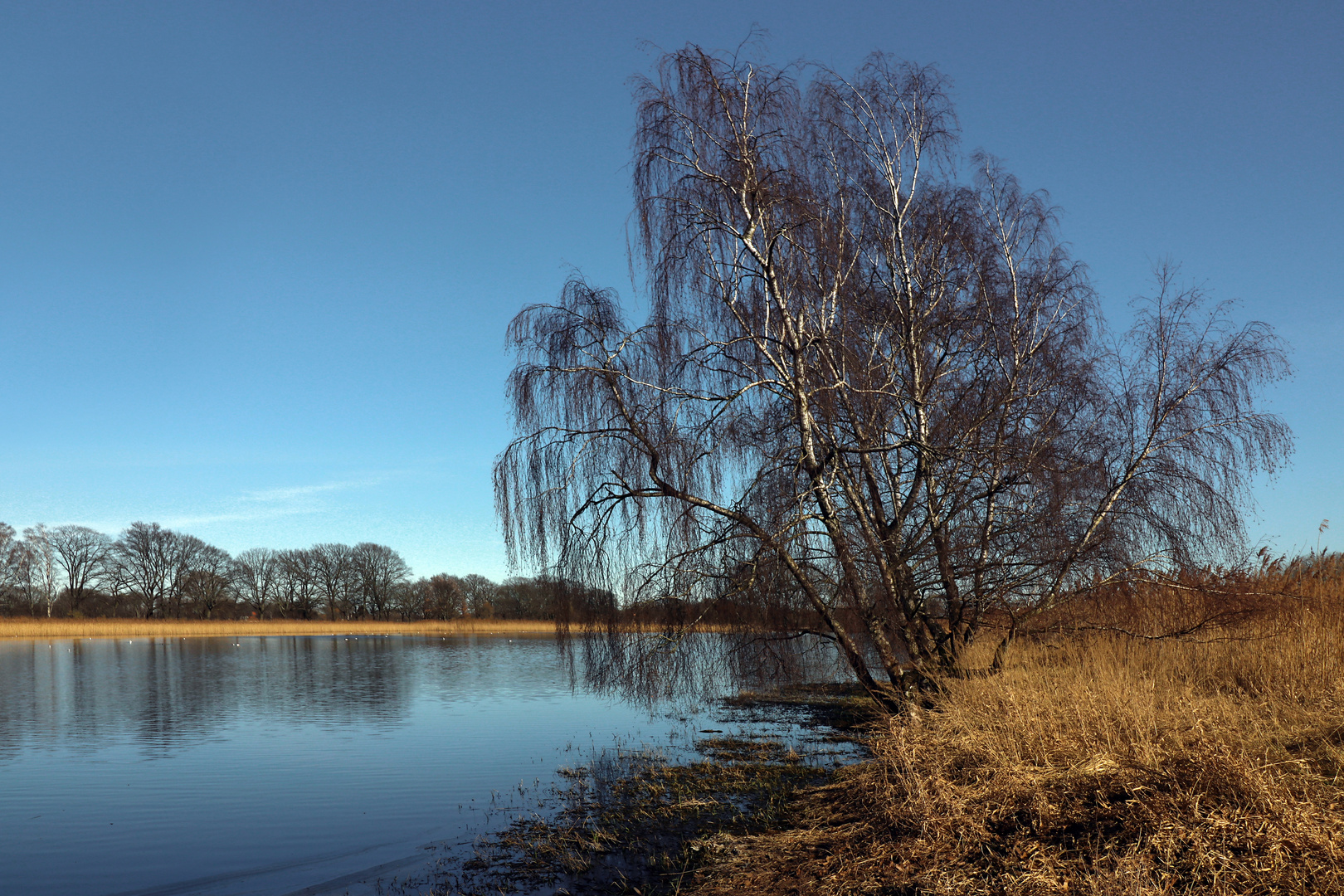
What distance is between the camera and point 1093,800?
5.36m

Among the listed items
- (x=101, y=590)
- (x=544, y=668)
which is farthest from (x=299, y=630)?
(x=544, y=668)

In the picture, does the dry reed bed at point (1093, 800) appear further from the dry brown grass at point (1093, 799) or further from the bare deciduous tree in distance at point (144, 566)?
the bare deciduous tree in distance at point (144, 566)

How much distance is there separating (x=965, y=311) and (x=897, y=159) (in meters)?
2.41

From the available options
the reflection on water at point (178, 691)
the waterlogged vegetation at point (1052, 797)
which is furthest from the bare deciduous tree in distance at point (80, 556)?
the waterlogged vegetation at point (1052, 797)

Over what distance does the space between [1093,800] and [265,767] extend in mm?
12687

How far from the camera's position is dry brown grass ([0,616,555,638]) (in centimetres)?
4844

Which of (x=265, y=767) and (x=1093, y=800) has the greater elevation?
(x=1093, y=800)

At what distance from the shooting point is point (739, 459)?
982cm

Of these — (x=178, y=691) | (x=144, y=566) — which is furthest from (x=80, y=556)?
(x=178, y=691)

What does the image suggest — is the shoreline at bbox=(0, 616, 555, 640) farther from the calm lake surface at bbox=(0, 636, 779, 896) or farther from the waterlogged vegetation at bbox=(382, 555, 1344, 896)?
the waterlogged vegetation at bbox=(382, 555, 1344, 896)

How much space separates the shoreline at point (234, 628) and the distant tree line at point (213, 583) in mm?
2490

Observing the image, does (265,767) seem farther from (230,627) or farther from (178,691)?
(230,627)

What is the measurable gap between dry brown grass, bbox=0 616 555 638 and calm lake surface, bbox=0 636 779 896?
1540cm

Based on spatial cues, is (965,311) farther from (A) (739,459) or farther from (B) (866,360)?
(A) (739,459)
